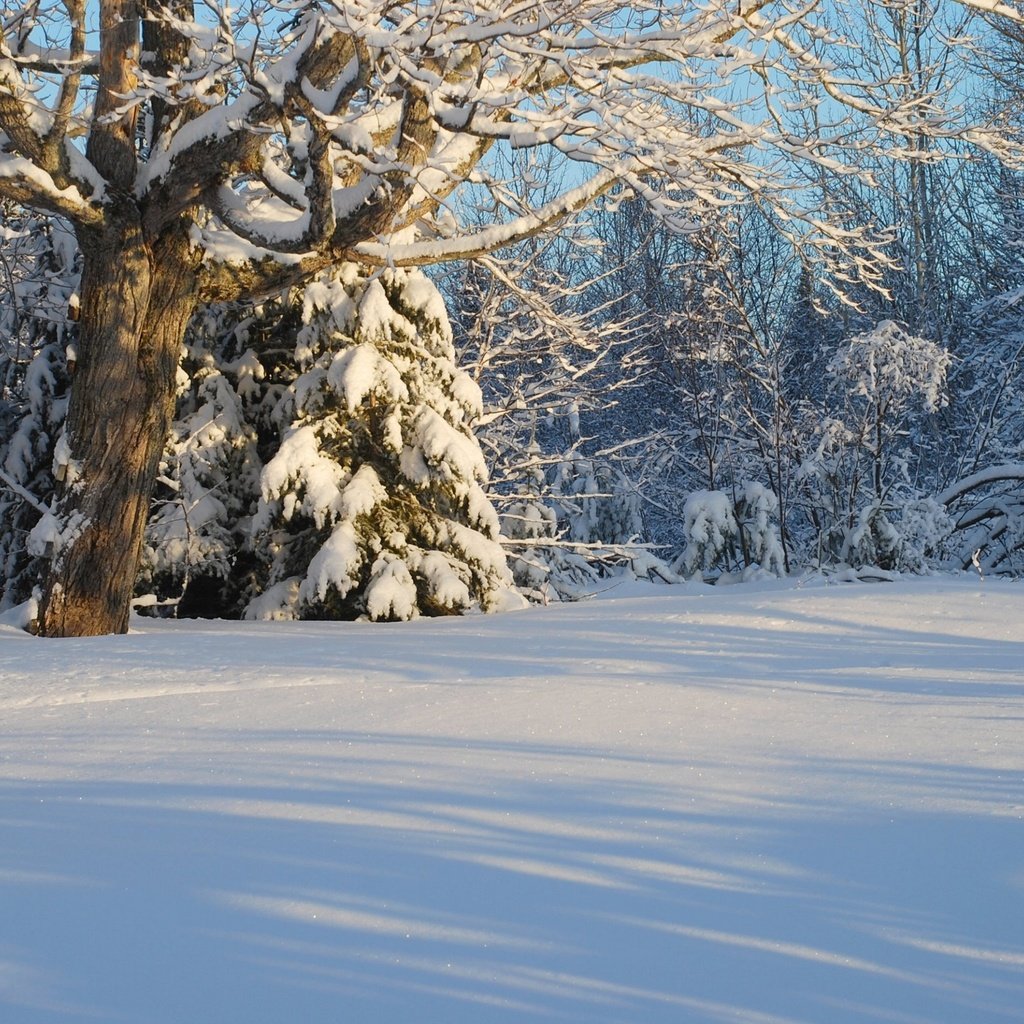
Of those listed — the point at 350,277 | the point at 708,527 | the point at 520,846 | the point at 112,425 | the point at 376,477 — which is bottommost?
the point at 520,846

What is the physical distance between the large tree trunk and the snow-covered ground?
7.28 ft

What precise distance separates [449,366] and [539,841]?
7.23 m

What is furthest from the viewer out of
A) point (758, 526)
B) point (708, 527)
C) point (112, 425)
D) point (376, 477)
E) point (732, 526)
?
point (732, 526)

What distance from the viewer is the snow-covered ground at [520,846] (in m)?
2.04

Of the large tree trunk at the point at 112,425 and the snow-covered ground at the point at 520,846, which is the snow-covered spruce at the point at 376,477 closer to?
the large tree trunk at the point at 112,425

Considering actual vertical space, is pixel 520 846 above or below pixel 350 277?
below

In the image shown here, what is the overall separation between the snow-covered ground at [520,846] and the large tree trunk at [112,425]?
7.28 ft

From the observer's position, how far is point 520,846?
2674 mm

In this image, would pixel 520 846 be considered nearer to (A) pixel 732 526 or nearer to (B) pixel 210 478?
(B) pixel 210 478

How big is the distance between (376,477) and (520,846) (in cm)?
646

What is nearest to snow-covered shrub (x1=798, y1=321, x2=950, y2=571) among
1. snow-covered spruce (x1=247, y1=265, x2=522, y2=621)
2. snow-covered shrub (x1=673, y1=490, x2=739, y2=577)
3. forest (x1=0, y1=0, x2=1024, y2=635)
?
forest (x1=0, y1=0, x2=1024, y2=635)

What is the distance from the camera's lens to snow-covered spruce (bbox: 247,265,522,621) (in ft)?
27.9

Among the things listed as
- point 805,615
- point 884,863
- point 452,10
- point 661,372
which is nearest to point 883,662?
point 805,615

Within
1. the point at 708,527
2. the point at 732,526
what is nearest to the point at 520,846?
the point at 708,527
